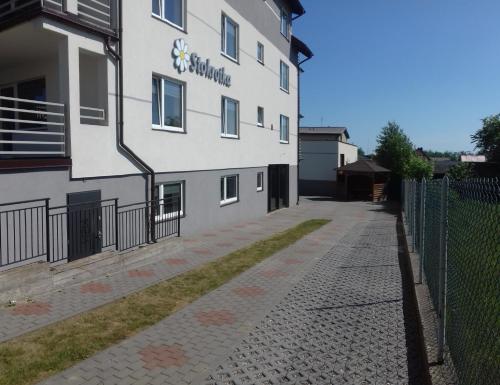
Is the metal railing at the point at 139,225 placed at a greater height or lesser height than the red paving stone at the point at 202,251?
greater

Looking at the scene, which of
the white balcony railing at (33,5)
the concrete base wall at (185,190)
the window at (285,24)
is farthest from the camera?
the window at (285,24)

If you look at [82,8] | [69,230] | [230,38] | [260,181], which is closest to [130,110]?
[82,8]

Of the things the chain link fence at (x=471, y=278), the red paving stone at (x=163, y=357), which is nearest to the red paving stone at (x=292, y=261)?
the chain link fence at (x=471, y=278)

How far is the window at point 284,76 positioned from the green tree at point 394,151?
16.2m

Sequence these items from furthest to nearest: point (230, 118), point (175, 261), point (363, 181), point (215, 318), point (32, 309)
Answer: point (363, 181) < point (230, 118) < point (175, 261) < point (32, 309) < point (215, 318)

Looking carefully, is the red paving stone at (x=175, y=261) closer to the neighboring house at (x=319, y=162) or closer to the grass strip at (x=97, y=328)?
the grass strip at (x=97, y=328)

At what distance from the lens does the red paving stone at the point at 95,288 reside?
7180mm

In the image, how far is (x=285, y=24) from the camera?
74.9 feet

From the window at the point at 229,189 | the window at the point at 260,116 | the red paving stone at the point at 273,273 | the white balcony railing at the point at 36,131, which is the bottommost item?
the red paving stone at the point at 273,273

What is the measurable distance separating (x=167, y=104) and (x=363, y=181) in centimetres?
2545

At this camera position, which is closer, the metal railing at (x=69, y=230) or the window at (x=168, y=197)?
the metal railing at (x=69, y=230)

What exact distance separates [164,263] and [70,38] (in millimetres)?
4880

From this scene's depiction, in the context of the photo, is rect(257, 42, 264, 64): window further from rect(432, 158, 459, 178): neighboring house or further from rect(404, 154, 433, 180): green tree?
rect(432, 158, 459, 178): neighboring house

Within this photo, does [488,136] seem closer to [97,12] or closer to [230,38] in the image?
[230,38]
